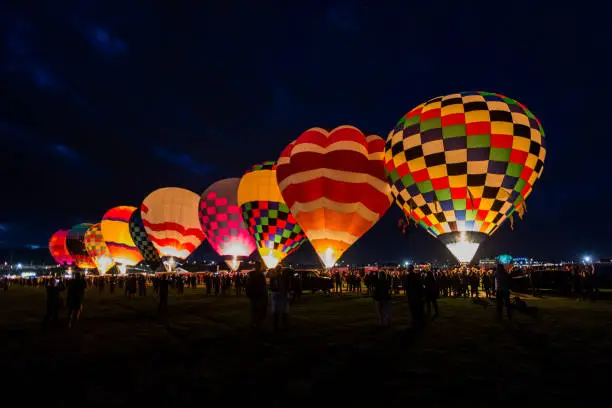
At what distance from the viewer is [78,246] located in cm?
6444

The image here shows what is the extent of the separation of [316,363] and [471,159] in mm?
15677

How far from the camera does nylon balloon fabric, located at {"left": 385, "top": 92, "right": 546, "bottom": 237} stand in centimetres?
1870

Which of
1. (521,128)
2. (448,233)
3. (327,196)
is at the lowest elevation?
(448,233)

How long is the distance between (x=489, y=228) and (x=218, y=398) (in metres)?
18.3

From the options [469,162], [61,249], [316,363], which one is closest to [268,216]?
[469,162]

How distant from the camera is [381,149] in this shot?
949 inches

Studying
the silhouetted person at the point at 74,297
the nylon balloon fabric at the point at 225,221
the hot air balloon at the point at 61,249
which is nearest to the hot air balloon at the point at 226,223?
the nylon balloon fabric at the point at 225,221

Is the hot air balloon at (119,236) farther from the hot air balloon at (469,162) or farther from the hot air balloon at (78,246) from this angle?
the hot air balloon at (469,162)

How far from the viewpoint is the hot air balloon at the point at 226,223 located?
34.8 metres

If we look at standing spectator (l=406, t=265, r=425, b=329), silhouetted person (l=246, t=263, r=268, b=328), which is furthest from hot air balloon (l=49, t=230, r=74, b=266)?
standing spectator (l=406, t=265, r=425, b=329)

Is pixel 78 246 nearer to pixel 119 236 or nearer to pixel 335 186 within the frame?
pixel 119 236

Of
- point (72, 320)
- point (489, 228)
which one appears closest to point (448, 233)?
point (489, 228)

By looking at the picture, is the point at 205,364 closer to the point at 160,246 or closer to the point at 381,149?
the point at 381,149

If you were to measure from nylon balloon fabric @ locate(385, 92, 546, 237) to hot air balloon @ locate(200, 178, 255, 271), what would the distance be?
18.4 meters
